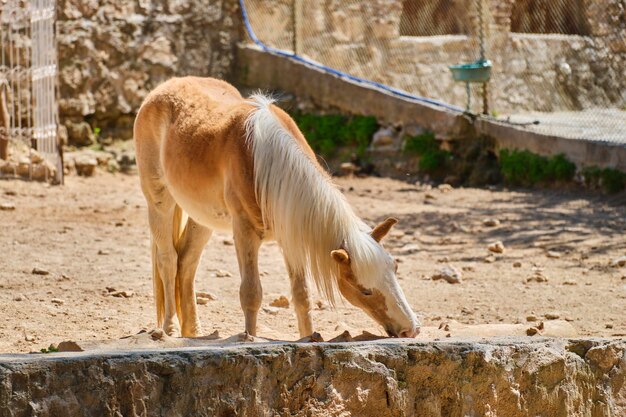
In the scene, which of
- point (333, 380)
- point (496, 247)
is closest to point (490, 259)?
point (496, 247)

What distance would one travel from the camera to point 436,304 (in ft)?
22.7

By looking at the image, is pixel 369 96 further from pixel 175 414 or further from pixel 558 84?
pixel 175 414

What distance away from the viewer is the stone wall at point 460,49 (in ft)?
47.7

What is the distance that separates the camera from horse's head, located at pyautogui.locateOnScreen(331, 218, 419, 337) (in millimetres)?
4738

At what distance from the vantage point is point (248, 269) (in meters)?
5.32

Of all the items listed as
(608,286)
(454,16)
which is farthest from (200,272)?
(454,16)

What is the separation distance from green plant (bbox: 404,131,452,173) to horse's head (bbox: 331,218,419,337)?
770 cm

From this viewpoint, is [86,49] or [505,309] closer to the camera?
[505,309]

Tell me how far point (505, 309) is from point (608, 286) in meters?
1.00

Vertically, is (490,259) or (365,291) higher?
(365,291)

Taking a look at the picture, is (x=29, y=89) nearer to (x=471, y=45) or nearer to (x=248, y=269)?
(x=471, y=45)

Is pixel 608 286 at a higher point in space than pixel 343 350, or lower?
lower

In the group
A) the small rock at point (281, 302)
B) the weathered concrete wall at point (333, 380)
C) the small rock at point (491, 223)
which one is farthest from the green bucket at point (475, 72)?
the weathered concrete wall at point (333, 380)

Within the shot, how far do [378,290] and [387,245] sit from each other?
4108 millimetres
